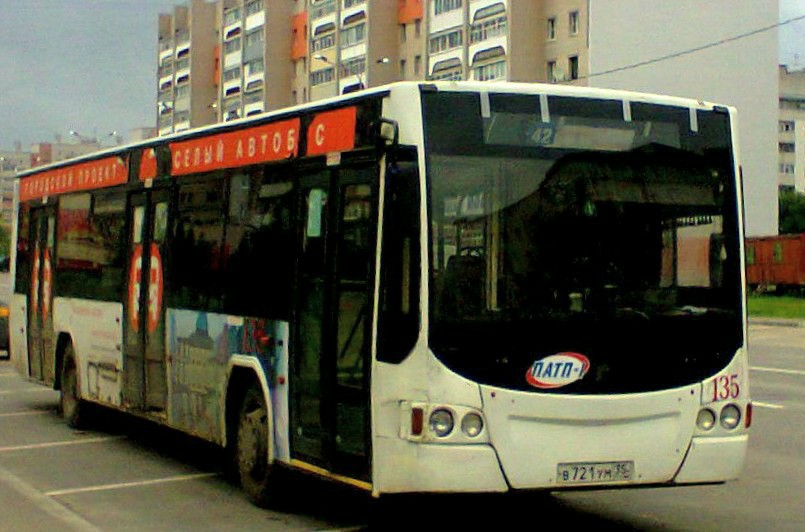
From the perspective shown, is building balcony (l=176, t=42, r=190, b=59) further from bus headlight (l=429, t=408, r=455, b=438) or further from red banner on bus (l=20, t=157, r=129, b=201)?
bus headlight (l=429, t=408, r=455, b=438)

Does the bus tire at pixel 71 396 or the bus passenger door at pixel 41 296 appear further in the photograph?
the bus passenger door at pixel 41 296

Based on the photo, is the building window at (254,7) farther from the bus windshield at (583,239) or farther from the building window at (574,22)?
the bus windshield at (583,239)

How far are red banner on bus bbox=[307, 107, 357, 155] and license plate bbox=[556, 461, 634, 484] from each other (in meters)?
2.34

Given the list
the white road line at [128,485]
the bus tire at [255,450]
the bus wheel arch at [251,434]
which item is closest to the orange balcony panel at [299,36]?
the white road line at [128,485]

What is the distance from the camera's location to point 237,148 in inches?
404

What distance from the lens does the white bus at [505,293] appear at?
24.6 feet

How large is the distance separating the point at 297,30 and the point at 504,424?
100.0 meters

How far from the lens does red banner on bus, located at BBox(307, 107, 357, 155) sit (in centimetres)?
840

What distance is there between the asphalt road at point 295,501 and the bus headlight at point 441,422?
1.59 m

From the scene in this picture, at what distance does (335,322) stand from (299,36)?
9851 cm

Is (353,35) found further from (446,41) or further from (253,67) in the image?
(253,67)

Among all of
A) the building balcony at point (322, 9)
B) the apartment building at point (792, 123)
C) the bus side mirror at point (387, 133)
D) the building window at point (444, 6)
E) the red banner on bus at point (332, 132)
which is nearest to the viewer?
the bus side mirror at point (387, 133)

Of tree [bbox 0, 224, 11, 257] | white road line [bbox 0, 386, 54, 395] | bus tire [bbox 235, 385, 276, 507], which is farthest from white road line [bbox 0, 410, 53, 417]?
tree [bbox 0, 224, 11, 257]

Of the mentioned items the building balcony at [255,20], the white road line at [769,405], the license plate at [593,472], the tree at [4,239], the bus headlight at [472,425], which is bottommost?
the white road line at [769,405]
